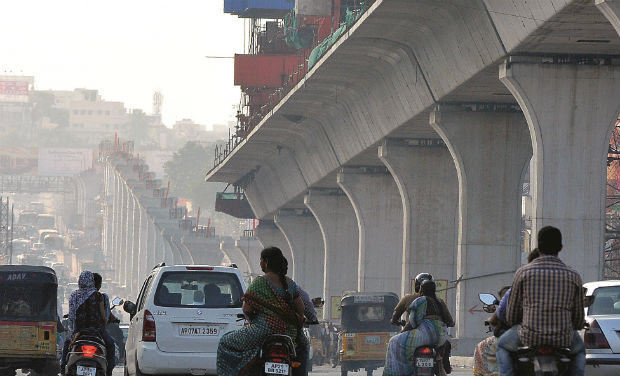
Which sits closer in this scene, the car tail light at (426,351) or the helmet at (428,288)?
the car tail light at (426,351)

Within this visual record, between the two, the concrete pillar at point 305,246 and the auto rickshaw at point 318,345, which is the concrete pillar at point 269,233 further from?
the auto rickshaw at point 318,345

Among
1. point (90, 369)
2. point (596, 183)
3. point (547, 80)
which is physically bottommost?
point (90, 369)

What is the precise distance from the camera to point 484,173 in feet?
140

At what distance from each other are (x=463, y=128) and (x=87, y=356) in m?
26.8

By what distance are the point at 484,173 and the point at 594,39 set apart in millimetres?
10954

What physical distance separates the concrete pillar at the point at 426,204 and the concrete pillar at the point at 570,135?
1711 cm

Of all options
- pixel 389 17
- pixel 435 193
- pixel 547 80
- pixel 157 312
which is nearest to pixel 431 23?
pixel 389 17

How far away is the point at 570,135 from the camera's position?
110 feet

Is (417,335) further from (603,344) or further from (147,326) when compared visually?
(147,326)

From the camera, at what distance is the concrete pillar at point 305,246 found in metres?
83.2

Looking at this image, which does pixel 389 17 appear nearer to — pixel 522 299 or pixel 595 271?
pixel 595 271

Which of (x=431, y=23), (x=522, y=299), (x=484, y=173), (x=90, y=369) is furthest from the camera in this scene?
(x=484, y=173)

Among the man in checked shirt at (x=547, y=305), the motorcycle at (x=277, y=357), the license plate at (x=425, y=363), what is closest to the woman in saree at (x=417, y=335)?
the license plate at (x=425, y=363)

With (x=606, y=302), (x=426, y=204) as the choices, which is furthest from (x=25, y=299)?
(x=426, y=204)
